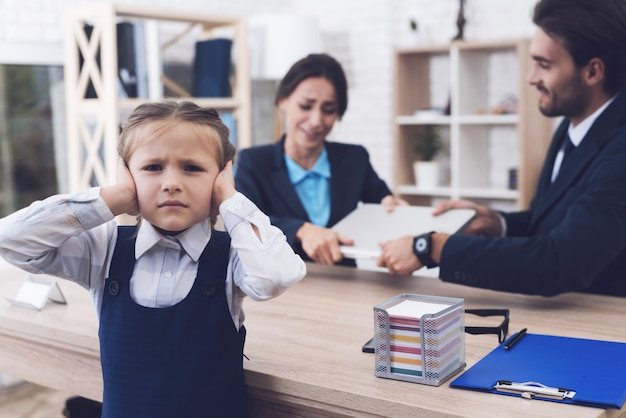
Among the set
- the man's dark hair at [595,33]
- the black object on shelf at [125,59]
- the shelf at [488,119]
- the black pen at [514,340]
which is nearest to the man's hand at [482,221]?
the man's dark hair at [595,33]

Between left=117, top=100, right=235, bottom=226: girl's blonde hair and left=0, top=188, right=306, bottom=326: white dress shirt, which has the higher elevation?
left=117, top=100, right=235, bottom=226: girl's blonde hair

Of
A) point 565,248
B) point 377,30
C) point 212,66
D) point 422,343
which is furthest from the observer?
point 377,30

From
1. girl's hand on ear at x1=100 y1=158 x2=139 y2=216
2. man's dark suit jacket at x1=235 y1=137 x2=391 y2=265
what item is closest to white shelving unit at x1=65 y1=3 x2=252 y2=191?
man's dark suit jacket at x1=235 y1=137 x2=391 y2=265

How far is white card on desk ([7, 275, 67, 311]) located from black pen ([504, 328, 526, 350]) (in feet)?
3.49

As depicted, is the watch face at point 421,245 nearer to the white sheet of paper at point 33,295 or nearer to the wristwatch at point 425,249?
the wristwatch at point 425,249

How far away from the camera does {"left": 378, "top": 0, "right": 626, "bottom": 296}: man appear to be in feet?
5.90

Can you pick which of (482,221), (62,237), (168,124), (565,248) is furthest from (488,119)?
(62,237)

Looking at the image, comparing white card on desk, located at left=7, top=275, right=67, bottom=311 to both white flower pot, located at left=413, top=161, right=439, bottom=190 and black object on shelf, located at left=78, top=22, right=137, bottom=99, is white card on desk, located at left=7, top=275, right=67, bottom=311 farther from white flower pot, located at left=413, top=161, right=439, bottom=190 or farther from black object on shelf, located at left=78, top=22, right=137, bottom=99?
white flower pot, located at left=413, top=161, right=439, bottom=190

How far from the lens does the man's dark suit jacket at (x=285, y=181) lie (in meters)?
2.45

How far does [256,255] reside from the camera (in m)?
1.28

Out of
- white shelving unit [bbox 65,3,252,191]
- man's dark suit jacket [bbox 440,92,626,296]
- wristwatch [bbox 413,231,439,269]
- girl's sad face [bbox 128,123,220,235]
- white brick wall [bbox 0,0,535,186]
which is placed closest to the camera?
girl's sad face [bbox 128,123,220,235]

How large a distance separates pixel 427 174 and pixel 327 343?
3378mm

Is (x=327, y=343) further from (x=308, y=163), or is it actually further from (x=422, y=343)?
(x=308, y=163)

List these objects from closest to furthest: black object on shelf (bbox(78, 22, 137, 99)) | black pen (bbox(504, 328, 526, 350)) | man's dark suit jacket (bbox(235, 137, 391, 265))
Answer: black pen (bbox(504, 328, 526, 350))
man's dark suit jacket (bbox(235, 137, 391, 265))
black object on shelf (bbox(78, 22, 137, 99))
